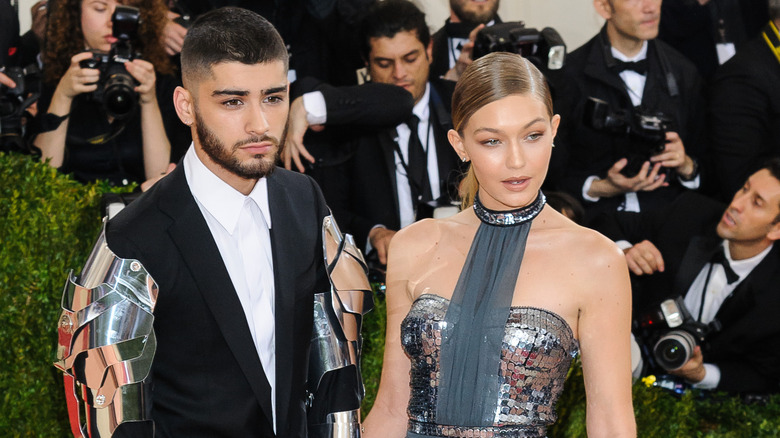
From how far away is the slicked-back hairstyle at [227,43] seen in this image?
7.95 feet

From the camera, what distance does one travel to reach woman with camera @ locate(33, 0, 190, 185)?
169 inches

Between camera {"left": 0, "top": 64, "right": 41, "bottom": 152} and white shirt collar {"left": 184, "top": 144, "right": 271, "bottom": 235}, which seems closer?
white shirt collar {"left": 184, "top": 144, "right": 271, "bottom": 235}

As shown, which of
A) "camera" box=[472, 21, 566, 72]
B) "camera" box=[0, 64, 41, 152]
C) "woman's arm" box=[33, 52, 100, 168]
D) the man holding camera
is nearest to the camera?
"camera" box=[0, 64, 41, 152]

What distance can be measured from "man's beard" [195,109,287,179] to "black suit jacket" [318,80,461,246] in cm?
217

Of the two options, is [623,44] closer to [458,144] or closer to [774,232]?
[774,232]

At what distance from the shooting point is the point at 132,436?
2.36 meters

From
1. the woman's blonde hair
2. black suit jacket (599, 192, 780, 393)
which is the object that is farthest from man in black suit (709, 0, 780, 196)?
the woman's blonde hair

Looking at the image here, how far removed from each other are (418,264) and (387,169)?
6.95ft

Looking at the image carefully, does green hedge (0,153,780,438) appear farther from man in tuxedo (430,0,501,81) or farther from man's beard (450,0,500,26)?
man's beard (450,0,500,26)

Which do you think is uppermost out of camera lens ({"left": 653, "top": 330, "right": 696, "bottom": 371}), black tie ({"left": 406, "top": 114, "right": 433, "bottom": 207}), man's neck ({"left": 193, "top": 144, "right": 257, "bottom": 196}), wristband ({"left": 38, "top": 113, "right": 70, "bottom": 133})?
wristband ({"left": 38, "top": 113, "right": 70, "bottom": 133})

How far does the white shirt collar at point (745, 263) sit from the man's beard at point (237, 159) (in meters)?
2.93

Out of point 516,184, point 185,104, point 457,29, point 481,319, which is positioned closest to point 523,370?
point 481,319

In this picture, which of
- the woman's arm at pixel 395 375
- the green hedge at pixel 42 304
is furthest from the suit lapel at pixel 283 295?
the green hedge at pixel 42 304

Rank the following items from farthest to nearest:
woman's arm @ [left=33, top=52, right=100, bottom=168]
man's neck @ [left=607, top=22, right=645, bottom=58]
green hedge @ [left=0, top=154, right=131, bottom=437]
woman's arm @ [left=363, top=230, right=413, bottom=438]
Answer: man's neck @ [left=607, top=22, right=645, bottom=58] → woman's arm @ [left=33, top=52, right=100, bottom=168] → green hedge @ [left=0, top=154, right=131, bottom=437] → woman's arm @ [left=363, top=230, right=413, bottom=438]
